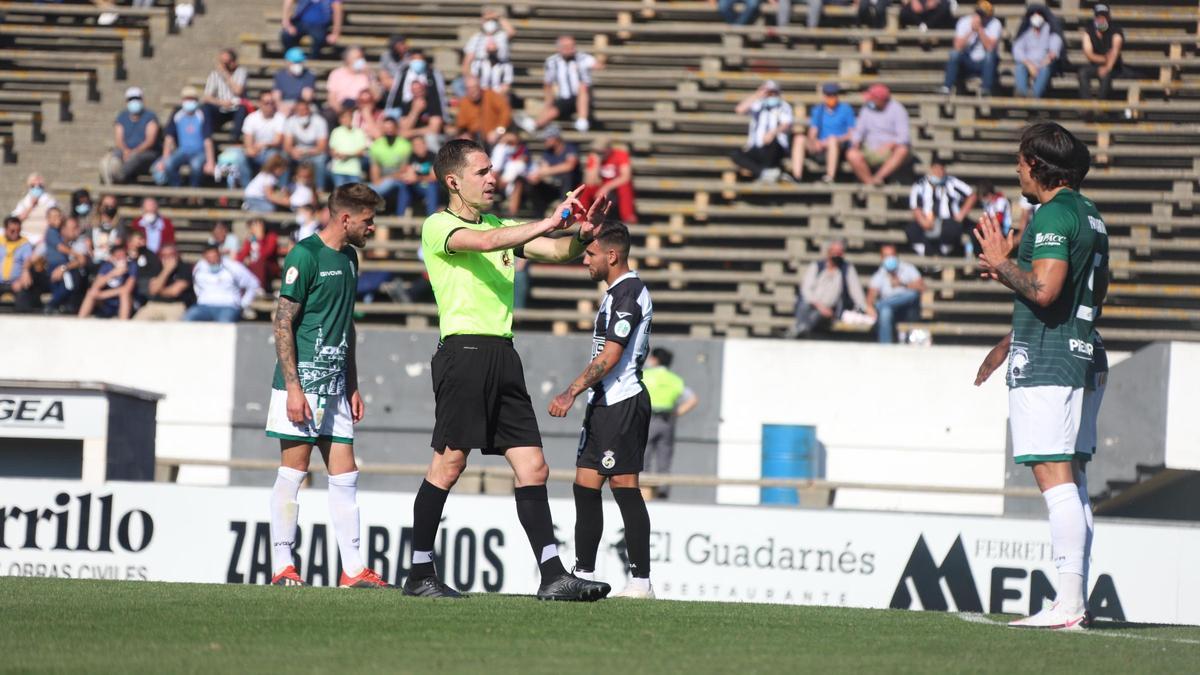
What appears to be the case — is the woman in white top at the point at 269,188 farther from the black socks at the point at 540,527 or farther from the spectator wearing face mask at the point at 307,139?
the black socks at the point at 540,527

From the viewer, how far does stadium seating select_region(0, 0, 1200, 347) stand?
19.5 metres

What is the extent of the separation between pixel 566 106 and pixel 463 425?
14.1 m

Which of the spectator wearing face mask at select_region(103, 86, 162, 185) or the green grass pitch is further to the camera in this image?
the spectator wearing face mask at select_region(103, 86, 162, 185)

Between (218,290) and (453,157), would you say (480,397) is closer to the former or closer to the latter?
(453,157)

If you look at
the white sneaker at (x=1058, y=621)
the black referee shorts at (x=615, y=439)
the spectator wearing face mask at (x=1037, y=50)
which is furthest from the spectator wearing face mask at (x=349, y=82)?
the white sneaker at (x=1058, y=621)

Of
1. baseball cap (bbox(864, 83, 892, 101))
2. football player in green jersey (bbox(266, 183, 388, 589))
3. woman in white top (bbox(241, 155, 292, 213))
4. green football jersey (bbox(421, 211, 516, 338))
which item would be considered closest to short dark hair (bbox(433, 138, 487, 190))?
green football jersey (bbox(421, 211, 516, 338))

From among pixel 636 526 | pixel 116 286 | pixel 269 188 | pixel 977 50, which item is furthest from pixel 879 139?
pixel 636 526

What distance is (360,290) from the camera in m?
19.7

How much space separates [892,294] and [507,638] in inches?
496

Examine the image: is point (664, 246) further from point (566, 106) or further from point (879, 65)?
point (879, 65)

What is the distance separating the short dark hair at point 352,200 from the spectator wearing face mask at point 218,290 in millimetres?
10218

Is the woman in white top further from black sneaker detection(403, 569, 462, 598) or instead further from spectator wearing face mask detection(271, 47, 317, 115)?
black sneaker detection(403, 569, 462, 598)

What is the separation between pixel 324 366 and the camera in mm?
9023

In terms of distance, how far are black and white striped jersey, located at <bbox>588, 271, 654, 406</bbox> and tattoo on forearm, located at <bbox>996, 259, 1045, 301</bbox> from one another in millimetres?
2436
